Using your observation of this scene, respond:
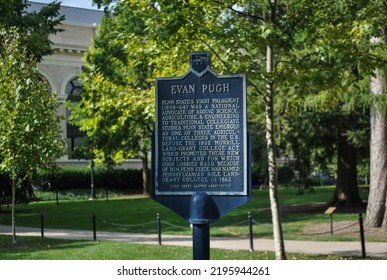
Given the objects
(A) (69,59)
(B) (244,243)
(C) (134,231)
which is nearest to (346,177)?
(C) (134,231)

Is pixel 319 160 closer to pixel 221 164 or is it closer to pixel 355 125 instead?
pixel 355 125

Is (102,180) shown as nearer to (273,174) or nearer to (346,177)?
(346,177)

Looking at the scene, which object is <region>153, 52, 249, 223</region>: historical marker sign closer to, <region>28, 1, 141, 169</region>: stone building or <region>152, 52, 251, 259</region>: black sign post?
Answer: <region>152, 52, 251, 259</region>: black sign post

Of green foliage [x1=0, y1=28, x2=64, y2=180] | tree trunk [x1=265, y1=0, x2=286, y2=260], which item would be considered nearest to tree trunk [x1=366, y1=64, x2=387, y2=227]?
tree trunk [x1=265, y1=0, x2=286, y2=260]

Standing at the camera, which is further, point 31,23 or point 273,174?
point 31,23

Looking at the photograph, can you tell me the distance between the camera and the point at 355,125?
2492 cm

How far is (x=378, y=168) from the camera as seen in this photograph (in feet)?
61.4

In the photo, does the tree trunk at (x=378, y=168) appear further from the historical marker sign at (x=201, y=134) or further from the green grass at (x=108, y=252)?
the historical marker sign at (x=201, y=134)

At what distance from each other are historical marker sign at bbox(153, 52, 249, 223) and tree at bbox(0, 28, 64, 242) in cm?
998

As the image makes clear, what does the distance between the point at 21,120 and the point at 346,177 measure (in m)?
14.9

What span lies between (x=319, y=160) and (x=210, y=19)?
17.9 m

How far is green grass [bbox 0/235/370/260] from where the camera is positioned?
1406 cm

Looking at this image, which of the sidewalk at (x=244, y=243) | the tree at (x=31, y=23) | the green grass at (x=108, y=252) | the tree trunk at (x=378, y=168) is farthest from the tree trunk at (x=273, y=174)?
the tree at (x=31, y=23)

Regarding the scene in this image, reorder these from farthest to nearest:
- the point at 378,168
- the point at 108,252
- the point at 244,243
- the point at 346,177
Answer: the point at 346,177
the point at 378,168
the point at 244,243
the point at 108,252
